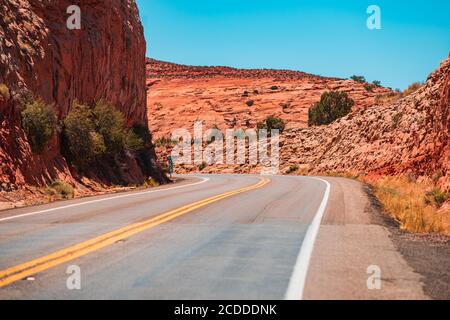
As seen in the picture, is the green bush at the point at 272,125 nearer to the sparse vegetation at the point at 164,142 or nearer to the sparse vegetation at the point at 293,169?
the sparse vegetation at the point at 164,142

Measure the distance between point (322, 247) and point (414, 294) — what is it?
2.66m

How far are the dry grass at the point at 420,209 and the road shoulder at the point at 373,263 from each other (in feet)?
1.65

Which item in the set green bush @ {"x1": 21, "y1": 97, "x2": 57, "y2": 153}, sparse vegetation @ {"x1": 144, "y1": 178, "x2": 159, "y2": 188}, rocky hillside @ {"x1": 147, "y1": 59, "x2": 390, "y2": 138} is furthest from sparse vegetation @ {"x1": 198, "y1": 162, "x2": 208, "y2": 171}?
green bush @ {"x1": 21, "y1": 97, "x2": 57, "y2": 153}

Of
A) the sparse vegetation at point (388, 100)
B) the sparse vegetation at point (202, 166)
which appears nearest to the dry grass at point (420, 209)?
the sparse vegetation at point (388, 100)

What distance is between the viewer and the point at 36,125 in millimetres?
20484

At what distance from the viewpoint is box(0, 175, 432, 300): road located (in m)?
5.64

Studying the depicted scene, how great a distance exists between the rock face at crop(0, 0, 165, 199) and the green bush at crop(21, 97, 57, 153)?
0.46 m

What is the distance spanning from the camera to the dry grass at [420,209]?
36.9 ft

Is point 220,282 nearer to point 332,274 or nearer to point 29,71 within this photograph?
point 332,274

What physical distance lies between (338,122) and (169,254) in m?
48.7
